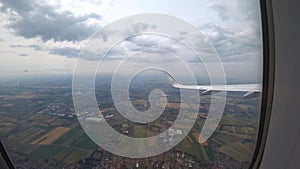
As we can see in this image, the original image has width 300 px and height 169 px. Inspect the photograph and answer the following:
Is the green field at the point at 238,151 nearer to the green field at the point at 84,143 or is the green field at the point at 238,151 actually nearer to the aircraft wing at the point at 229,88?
the aircraft wing at the point at 229,88

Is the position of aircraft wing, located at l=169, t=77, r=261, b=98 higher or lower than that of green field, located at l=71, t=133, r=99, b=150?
higher

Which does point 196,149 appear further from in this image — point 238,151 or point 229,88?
point 229,88

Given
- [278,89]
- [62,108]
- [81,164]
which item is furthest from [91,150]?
[278,89]

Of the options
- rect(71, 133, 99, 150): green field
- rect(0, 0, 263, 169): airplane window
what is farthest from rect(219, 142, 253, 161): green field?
rect(71, 133, 99, 150): green field

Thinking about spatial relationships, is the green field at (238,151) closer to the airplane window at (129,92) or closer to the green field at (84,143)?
the airplane window at (129,92)

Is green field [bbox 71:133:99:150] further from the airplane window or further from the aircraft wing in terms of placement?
the aircraft wing

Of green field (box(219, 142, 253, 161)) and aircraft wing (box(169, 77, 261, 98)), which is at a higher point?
aircraft wing (box(169, 77, 261, 98))

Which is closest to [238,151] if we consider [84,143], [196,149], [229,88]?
[196,149]

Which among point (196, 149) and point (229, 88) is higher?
point (229, 88)

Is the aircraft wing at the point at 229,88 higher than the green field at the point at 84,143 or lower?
higher

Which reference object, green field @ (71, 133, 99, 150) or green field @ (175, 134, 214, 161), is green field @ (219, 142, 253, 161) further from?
green field @ (71, 133, 99, 150)

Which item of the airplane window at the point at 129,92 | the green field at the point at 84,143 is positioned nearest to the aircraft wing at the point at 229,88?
the airplane window at the point at 129,92

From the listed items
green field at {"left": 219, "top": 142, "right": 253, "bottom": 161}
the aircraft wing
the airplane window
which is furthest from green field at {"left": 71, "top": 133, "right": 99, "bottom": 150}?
green field at {"left": 219, "top": 142, "right": 253, "bottom": 161}
